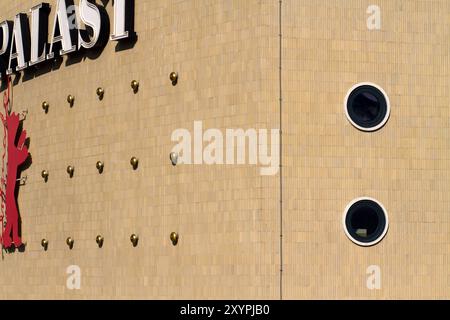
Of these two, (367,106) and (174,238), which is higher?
(367,106)

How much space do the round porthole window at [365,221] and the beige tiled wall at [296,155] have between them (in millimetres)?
176

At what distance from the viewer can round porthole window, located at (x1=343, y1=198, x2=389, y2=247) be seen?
28000 millimetres

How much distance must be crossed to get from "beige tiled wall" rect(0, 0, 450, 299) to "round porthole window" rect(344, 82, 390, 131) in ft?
0.60

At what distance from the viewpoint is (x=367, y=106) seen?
28516 mm

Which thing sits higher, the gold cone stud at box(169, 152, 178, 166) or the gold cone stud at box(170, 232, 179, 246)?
the gold cone stud at box(169, 152, 178, 166)

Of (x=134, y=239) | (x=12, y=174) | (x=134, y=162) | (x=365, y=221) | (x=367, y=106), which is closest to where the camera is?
(x=365, y=221)

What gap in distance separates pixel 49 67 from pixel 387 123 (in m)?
11.8

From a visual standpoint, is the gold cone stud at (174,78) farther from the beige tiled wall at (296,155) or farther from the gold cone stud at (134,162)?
the gold cone stud at (134,162)

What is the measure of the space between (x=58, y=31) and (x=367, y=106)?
34.6 feet

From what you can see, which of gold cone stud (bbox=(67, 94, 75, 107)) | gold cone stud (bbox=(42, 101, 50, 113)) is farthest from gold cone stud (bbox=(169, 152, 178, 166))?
gold cone stud (bbox=(42, 101, 50, 113))

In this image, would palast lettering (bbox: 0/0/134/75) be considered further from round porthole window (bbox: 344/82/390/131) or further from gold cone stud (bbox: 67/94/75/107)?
round porthole window (bbox: 344/82/390/131)

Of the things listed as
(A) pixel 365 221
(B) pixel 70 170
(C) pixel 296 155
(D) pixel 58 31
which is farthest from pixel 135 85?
(A) pixel 365 221

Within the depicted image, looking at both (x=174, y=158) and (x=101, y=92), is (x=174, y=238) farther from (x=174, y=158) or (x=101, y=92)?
(x=101, y=92)
